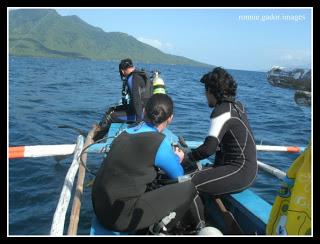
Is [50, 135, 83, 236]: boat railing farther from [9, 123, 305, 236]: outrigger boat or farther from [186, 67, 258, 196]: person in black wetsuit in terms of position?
[186, 67, 258, 196]: person in black wetsuit

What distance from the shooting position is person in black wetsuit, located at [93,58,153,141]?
8328 mm

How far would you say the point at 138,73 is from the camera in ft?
27.7

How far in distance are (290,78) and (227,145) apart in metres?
2.70

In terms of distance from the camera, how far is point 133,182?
3.52 meters

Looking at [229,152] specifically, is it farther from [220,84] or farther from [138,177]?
[138,177]

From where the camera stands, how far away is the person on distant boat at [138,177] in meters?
3.48

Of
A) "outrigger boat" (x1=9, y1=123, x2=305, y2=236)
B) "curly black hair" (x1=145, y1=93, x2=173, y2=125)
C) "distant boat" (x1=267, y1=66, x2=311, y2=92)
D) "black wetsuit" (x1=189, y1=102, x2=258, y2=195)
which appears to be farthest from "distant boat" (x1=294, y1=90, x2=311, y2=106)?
"outrigger boat" (x1=9, y1=123, x2=305, y2=236)

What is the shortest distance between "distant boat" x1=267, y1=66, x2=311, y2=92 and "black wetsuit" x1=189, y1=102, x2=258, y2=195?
7.58 ft

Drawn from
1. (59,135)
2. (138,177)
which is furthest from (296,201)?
(59,135)

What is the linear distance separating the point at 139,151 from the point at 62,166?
5579 millimetres

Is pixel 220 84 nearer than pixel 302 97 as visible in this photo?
No

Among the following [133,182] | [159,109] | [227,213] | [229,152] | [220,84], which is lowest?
[227,213]
